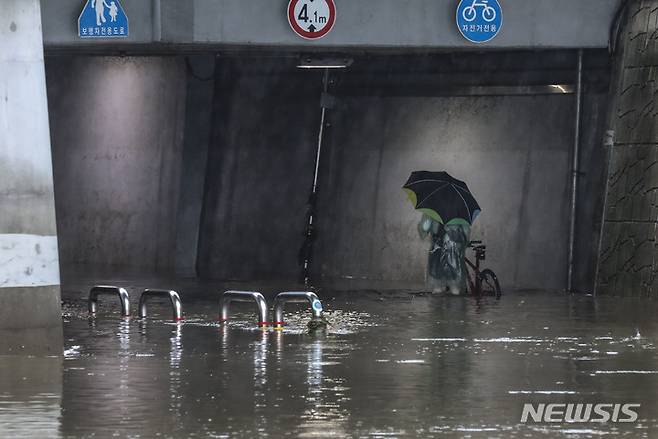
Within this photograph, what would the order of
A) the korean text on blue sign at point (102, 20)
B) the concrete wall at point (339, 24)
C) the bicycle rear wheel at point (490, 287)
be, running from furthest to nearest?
the bicycle rear wheel at point (490, 287) → the concrete wall at point (339, 24) → the korean text on blue sign at point (102, 20)

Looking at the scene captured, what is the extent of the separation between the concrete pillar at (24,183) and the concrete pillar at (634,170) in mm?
12823

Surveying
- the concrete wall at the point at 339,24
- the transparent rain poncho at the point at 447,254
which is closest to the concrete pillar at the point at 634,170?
the concrete wall at the point at 339,24

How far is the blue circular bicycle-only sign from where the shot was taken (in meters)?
25.2

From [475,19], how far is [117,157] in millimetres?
14688

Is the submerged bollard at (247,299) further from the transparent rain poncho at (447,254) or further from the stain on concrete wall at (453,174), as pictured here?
the stain on concrete wall at (453,174)

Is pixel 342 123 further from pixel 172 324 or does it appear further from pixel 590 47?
pixel 172 324

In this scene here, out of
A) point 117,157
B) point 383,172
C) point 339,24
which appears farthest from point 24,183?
point 117,157

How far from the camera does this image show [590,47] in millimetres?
26391

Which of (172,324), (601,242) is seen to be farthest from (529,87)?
(172,324)

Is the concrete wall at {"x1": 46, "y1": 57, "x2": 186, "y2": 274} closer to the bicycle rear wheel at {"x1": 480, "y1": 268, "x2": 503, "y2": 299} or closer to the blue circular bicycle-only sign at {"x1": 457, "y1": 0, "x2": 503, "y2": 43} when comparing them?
the bicycle rear wheel at {"x1": 480, "y1": 268, "x2": 503, "y2": 299}

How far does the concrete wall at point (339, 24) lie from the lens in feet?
81.4

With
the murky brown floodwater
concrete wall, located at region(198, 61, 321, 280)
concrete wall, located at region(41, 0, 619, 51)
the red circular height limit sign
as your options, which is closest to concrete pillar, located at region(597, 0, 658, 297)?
concrete wall, located at region(41, 0, 619, 51)

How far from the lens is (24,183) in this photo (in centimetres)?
1505

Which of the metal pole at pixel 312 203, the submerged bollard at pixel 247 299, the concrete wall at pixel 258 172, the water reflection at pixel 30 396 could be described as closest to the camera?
the water reflection at pixel 30 396
